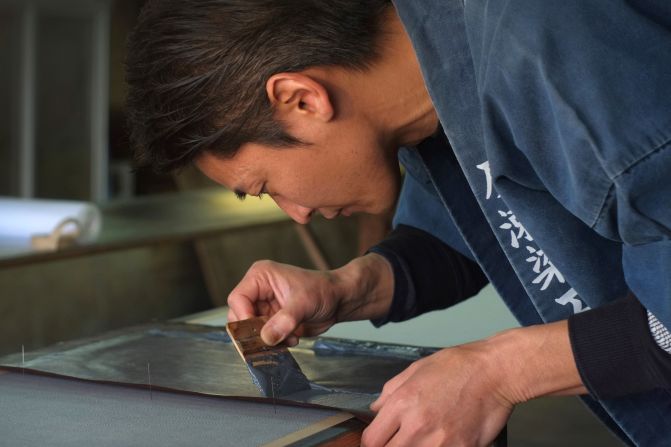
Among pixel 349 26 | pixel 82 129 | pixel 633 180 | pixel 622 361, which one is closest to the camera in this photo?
pixel 633 180

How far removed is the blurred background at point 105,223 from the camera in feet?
8.70

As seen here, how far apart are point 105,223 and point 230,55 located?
6.82ft

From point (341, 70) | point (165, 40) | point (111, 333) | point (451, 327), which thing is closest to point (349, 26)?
point (341, 70)

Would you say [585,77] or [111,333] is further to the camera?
[111,333]

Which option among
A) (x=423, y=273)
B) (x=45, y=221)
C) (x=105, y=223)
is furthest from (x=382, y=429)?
(x=105, y=223)

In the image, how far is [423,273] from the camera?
61.6 inches

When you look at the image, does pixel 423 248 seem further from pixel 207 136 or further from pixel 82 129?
pixel 82 129

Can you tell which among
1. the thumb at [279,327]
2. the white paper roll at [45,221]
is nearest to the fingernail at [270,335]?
the thumb at [279,327]

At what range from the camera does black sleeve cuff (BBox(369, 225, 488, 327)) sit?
1546mm

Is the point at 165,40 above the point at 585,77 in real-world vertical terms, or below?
above

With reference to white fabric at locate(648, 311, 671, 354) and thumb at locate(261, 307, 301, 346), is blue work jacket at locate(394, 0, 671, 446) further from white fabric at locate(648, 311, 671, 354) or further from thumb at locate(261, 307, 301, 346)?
thumb at locate(261, 307, 301, 346)

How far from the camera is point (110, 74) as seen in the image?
5426 millimetres

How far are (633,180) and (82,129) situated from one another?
4.51m

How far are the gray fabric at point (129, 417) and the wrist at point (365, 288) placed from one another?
1.27ft
